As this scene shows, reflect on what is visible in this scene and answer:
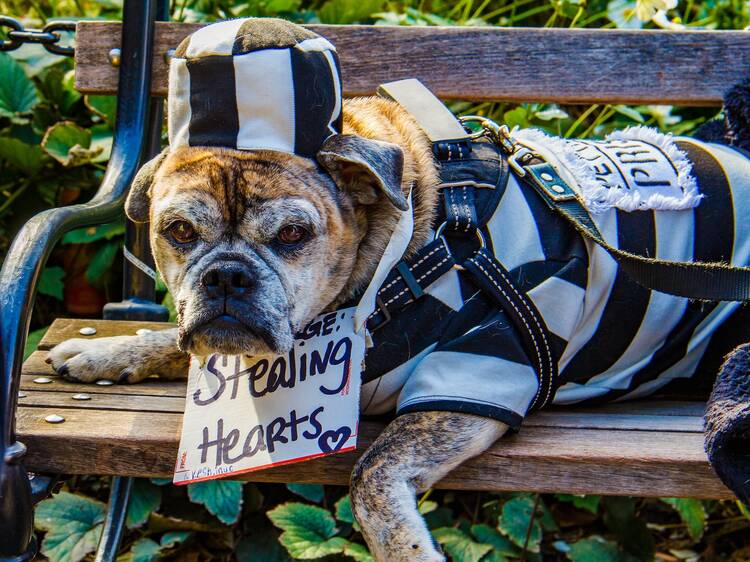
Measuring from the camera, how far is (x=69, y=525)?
273cm

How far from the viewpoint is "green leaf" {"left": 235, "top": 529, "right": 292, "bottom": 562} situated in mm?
2822

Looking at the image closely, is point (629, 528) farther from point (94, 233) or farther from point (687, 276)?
point (94, 233)

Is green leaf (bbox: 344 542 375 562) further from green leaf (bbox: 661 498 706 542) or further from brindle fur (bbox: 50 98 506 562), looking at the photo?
green leaf (bbox: 661 498 706 542)

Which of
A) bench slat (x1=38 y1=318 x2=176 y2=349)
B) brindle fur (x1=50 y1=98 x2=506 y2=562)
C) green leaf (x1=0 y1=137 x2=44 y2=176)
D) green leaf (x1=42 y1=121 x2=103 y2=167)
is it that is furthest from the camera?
green leaf (x1=0 y1=137 x2=44 y2=176)

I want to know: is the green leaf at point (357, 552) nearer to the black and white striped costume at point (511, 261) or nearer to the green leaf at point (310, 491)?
the green leaf at point (310, 491)

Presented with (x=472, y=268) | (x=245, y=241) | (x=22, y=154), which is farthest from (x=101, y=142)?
(x=472, y=268)

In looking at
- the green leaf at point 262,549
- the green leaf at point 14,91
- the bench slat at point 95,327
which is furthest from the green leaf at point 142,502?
the green leaf at point 14,91

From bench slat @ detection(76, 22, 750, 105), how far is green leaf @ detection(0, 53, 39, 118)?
2.46 ft

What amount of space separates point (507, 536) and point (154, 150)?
155 centimetres

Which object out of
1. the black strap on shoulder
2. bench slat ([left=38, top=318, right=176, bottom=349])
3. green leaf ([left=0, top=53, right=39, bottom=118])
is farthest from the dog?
green leaf ([left=0, top=53, right=39, bottom=118])

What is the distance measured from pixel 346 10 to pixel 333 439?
79.9 inches

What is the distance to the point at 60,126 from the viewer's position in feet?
10.6

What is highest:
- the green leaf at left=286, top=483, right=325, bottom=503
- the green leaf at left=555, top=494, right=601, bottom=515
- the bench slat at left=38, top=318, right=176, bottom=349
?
the bench slat at left=38, top=318, right=176, bottom=349

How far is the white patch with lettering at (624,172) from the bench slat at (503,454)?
50 centimetres
